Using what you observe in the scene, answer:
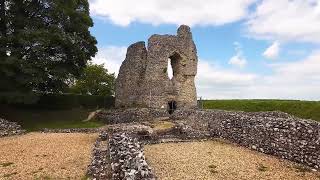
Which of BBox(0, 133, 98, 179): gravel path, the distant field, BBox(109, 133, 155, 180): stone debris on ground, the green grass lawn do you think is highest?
the distant field

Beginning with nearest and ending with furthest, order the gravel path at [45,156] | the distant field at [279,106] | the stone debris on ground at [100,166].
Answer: the stone debris on ground at [100,166] < the gravel path at [45,156] < the distant field at [279,106]

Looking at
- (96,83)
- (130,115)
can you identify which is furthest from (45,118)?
(96,83)

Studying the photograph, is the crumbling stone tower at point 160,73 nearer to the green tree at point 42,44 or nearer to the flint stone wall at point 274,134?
the green tree at point 42,44

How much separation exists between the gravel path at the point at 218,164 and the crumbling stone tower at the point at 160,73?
23026mm

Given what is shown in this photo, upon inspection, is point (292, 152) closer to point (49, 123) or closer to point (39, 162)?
point (39, 162)

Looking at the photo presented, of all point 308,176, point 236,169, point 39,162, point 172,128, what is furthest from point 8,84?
point 308,176

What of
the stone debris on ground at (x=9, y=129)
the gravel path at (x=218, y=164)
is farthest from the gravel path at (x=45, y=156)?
the gravel path at (x=218, y=164)

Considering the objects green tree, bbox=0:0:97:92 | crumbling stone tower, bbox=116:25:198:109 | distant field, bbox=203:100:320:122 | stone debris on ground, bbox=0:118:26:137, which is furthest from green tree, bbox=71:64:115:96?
stone debris on ground, bbox=0:118:26:137

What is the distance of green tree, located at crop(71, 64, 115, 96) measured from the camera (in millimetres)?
68188

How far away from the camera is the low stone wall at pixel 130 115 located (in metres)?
39.8

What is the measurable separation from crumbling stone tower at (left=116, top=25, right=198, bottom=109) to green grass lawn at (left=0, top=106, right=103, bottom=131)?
6136 millimetres

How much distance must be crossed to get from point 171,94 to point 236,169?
28660 millimetres

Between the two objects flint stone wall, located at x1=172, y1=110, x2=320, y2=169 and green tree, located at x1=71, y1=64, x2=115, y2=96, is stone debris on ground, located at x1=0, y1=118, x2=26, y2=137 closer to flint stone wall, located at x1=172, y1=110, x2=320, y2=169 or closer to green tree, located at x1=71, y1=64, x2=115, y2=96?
flint stone wall, located at x1=172, y1=110, x2=320, y2=169

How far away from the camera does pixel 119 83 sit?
4862 cm
